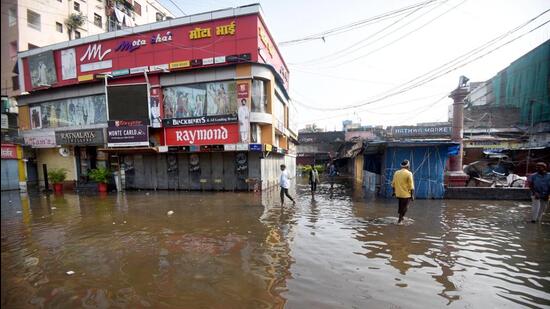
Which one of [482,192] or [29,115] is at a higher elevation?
[29,115]

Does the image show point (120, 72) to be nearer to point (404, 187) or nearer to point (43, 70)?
point (43, 70)

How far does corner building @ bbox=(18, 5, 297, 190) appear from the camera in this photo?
15.3 metres

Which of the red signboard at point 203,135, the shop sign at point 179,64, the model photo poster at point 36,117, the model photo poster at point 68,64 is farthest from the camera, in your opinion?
the model photo poster at point 36,117

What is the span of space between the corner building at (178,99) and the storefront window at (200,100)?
2.4 inches

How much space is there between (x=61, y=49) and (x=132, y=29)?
6.43 m

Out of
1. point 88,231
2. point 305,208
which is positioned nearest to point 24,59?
point 88,231

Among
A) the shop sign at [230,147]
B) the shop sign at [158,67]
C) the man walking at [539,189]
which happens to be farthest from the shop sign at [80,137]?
the man walking at [539,189]

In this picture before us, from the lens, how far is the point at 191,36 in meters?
15.9

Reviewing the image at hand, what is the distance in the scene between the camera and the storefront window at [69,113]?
18234 mm

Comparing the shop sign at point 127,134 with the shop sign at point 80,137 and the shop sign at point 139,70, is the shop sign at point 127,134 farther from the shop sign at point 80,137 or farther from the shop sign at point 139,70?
the shop sign at point 139,70

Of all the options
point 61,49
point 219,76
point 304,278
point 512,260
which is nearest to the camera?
point 304,278

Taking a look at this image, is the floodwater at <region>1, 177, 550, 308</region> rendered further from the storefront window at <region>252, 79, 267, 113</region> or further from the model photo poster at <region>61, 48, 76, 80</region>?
the model photo poster at <region>61, 48, 76, 80</region>

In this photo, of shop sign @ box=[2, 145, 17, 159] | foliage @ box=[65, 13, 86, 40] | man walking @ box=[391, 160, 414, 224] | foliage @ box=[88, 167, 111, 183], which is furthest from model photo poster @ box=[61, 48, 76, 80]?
man walking @ box=[391, 160, 414, 224]

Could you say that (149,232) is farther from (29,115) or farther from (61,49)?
(29,115)
